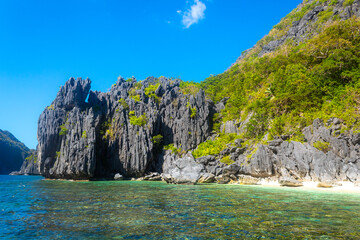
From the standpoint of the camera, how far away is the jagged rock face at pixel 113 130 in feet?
180

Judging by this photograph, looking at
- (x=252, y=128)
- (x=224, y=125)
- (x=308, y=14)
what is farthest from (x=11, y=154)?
(x=308, y=14)

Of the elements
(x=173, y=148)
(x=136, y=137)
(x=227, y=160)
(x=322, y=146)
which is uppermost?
(x=136, y=137)

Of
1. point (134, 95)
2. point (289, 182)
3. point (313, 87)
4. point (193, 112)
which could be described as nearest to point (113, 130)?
point (134, 95)

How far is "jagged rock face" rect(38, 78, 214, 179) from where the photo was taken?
54.7m

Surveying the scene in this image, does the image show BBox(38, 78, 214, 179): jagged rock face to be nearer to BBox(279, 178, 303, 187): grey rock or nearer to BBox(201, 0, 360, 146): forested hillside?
BBox(201, 0, 360, 146): forested hillside

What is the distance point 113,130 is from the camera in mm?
62000

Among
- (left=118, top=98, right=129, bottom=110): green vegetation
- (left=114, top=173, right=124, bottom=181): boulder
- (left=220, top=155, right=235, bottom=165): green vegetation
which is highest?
(left=118, top=98, right=129, bottom=110): green vegetation

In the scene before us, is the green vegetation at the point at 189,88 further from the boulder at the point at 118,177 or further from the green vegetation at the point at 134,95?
the boulder at the point at 118,177

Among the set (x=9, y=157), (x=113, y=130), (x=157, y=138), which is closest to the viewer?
(x=157, y=138)

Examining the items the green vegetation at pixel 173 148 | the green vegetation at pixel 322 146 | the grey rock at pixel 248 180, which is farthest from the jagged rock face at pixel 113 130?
the green vegetation at pixel 322 146

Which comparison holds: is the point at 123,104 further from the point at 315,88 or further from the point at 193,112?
the point at 315,88

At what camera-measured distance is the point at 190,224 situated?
9789mm

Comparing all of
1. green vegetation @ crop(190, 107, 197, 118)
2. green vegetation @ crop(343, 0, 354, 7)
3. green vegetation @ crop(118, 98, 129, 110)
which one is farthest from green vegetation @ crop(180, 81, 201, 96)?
green vegetation @ crop(343, 0, 354, 7)

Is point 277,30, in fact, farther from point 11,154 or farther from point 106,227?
point 11,154
